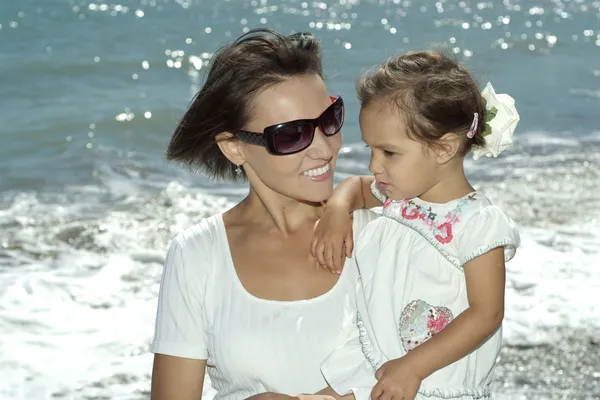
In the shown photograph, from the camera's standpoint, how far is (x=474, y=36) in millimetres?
17625

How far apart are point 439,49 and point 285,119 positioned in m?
0.60

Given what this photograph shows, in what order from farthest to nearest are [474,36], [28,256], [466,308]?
[474,36]
[28,256]
[466,308]

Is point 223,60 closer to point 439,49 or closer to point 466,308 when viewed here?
point 439,49

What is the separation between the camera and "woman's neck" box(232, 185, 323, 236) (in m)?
3.43

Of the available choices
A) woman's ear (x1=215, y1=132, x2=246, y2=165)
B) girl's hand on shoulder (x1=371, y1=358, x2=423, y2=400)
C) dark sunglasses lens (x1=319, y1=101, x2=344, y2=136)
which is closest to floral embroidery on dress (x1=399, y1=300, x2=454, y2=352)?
girl's hand on shoulder (x1=371, y1=358, x2=423, y2=400)

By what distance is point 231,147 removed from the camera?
11.3 ft

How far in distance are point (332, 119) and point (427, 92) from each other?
0.32 m

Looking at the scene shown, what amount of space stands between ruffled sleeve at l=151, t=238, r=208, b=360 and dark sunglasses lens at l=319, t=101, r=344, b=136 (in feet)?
1.92

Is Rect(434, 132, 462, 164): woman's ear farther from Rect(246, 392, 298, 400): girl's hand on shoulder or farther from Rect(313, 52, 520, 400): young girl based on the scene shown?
Rect(246, 392, 298, 400): girl's hand on shoulder

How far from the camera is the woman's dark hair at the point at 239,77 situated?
325cm

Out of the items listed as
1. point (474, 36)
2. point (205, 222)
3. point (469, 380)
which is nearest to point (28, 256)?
point (205, 222)

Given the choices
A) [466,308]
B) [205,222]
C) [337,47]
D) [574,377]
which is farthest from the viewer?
[337,47]

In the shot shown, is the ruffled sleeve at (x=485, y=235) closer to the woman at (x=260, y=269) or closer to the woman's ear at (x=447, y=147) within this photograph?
the woman's ear at (x=447, y=147)

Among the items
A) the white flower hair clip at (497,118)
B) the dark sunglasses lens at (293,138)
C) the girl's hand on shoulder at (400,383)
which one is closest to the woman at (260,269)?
the dark sunglasses lens at (293,138)
